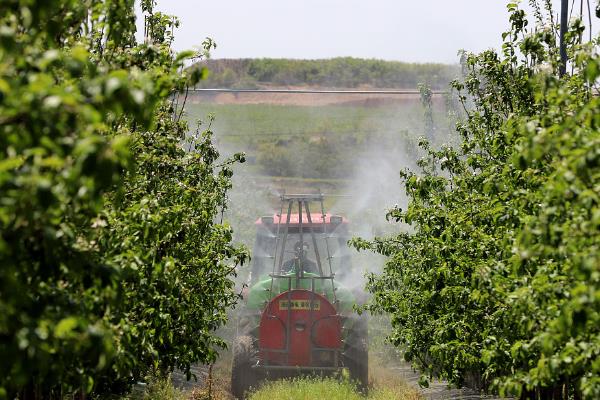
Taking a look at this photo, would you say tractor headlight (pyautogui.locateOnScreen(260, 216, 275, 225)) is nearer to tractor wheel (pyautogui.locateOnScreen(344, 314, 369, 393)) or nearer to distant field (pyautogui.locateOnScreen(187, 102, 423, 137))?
tractor wheel (pyautogui.locateOnScreen(344, 314, 369, 393))

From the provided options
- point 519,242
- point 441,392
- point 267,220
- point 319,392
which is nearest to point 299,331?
point 319,392

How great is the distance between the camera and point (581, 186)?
476 cm

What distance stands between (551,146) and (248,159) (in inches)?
2172

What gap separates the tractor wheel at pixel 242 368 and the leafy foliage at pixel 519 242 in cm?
336

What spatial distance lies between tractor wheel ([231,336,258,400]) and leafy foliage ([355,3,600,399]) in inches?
132

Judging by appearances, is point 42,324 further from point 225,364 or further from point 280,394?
point 225,364

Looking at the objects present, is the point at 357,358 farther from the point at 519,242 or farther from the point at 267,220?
the point at 519,242

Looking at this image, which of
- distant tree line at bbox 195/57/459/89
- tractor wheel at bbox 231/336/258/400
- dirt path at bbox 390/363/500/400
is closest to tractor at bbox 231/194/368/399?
tractor wheel at bbox 231/336/258/400

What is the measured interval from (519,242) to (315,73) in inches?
2784

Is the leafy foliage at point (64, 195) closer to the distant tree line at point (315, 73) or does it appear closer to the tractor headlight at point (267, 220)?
the tractor headlight at point (267, 220)

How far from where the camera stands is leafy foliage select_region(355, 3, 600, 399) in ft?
15.6

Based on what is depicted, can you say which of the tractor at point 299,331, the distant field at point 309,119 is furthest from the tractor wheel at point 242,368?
the distant field at point 309,119

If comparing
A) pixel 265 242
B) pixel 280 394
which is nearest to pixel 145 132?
pixel 280 394

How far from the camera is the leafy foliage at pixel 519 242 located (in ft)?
15.6
